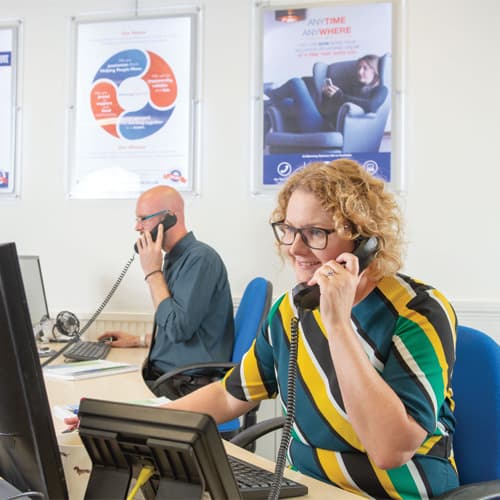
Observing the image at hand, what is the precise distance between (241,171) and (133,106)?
2.32 ft

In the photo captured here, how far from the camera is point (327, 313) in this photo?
3.74 ft

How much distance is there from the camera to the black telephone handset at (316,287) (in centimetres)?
118

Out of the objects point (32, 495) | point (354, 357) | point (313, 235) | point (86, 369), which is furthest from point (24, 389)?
point (86, 369)

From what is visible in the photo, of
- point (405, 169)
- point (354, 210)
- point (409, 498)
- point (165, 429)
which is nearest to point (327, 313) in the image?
point (354, 210)

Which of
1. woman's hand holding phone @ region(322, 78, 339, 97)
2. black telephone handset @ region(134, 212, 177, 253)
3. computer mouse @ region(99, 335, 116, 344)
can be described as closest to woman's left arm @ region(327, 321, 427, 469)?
black telephone handset @ region(134, 212, 177, 253)

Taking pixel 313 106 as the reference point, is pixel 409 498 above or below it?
below

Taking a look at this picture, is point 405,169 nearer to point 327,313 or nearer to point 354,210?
point 354,210

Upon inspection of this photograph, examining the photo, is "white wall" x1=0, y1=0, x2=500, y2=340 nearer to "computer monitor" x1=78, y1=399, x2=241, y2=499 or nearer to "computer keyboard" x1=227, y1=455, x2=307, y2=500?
"computer keyboard" x1=227, y1=455, x2=307, y2=500

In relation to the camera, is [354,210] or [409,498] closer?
[409,498]

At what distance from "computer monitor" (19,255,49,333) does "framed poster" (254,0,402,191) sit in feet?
3.93

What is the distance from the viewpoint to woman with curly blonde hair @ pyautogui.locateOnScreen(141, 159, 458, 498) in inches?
43.1

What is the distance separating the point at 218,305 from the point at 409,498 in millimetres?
1528

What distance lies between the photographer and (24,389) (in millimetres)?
786

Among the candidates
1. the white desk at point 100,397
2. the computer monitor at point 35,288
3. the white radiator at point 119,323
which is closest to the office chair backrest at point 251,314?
the white desk at point 100,397
